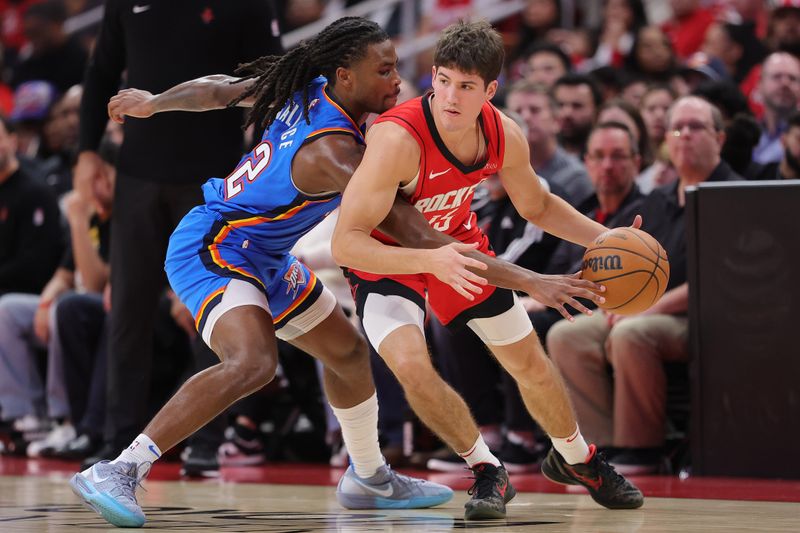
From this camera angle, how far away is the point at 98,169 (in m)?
6.64

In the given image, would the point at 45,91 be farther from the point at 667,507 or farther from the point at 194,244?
the point at 667,507

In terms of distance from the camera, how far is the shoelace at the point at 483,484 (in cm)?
446

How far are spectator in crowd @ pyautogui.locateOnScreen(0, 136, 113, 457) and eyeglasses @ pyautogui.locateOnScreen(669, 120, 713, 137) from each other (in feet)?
11.3

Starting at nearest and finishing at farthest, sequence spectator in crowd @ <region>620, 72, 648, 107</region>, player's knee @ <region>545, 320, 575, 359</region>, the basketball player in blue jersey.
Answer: the basketball player in blue jersey
player's knee @ <region>545, 320, 575, 359</region>
spectator in crowd @ <region>620, 72, 648, 107</region>

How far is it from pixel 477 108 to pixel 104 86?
2931 millimetres

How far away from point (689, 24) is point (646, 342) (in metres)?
5.16

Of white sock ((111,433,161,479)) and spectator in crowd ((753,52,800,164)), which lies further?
spectator in crowd ((753,52,800,164))

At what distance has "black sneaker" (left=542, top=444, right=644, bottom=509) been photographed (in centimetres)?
470

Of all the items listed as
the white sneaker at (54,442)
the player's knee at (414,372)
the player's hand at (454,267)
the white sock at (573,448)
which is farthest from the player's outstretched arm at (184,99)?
the white sneaker at (54,442)

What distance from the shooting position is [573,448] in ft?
15.7

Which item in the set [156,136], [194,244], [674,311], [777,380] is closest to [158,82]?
[156,136]

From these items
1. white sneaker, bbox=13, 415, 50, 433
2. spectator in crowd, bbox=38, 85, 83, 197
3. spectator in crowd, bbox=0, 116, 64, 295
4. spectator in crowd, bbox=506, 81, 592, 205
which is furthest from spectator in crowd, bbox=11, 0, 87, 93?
spectator in crowd, bbox=506, 81, 592, 205

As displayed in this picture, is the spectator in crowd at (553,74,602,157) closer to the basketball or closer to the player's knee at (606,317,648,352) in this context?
the player's knee at (606,317,648,352)

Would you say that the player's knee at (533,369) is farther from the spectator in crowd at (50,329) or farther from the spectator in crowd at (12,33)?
the spectator in crowd at (12,33)
